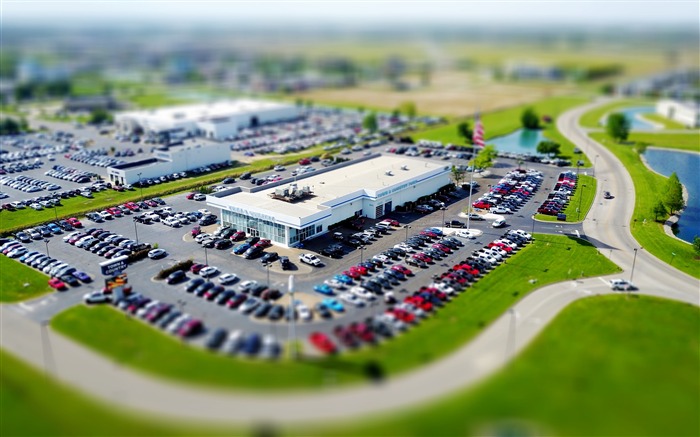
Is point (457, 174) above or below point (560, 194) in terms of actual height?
above

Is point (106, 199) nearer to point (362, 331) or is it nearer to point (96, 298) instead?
point (96, 298)

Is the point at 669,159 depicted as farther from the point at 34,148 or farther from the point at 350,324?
the point at 34,148

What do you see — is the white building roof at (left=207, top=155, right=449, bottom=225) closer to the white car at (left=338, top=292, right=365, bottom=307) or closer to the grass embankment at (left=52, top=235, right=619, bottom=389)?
the white car at (left=338, top=292, right=365, bottom=307)

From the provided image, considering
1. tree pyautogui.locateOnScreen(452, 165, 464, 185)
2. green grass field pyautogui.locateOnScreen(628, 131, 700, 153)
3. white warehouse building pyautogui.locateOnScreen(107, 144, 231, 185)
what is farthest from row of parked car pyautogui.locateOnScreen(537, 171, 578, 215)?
white warehouse building pyautogui.locateOnScreen(107, 144, 231, 185)

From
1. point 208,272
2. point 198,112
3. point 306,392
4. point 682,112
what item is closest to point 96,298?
point 208,272

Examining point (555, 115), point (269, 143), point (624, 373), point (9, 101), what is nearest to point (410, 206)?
point (624, 373)

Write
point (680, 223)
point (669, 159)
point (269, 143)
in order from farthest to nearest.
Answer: point (269, 143) < point (669, 159) < point (680, 223)

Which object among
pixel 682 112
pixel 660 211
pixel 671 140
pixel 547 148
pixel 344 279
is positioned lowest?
pixel 344 279
